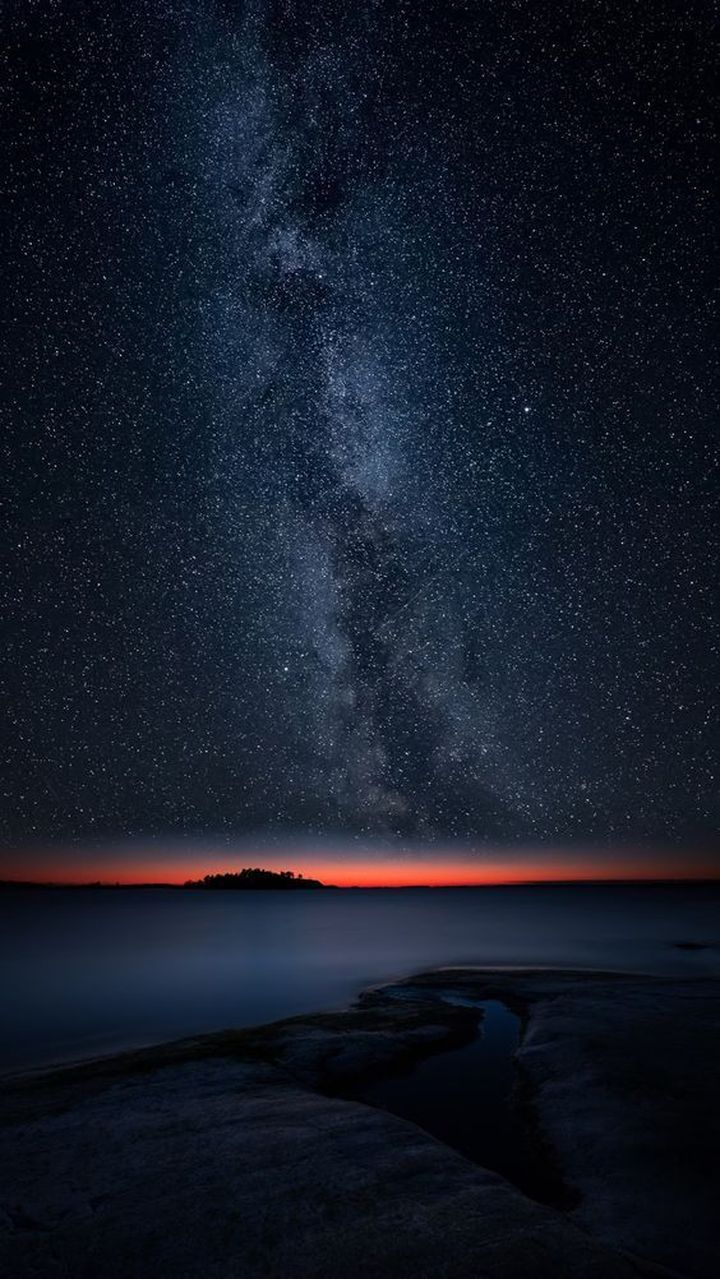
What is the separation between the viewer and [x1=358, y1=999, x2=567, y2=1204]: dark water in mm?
6680

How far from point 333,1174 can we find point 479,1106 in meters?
3.67

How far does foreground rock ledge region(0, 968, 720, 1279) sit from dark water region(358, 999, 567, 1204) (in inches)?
14.2

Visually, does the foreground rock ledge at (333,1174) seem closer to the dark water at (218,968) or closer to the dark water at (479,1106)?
the dark water at (479,1106)

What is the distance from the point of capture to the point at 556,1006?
46.5 ft

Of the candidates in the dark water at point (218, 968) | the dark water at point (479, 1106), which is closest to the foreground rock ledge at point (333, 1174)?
the dark water at point (479, 1106)

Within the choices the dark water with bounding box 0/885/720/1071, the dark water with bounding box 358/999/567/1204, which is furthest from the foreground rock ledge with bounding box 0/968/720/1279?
the dark water with bounding box 0/885/720/1071

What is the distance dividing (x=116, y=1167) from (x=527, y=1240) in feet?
13.3

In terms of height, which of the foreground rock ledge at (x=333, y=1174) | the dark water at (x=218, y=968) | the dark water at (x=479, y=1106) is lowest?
the dark water at (x=218, y=968)

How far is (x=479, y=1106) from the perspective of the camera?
871 centimetres

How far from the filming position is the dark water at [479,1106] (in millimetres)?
6680

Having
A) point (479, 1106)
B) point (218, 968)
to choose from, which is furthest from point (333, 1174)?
point (218, 968)

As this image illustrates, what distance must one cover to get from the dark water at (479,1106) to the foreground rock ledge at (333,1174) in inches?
14.2

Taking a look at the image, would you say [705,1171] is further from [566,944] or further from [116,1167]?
[566,944]

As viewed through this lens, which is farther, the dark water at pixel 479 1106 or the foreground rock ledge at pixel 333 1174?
the dark water at pixel 479 1106
